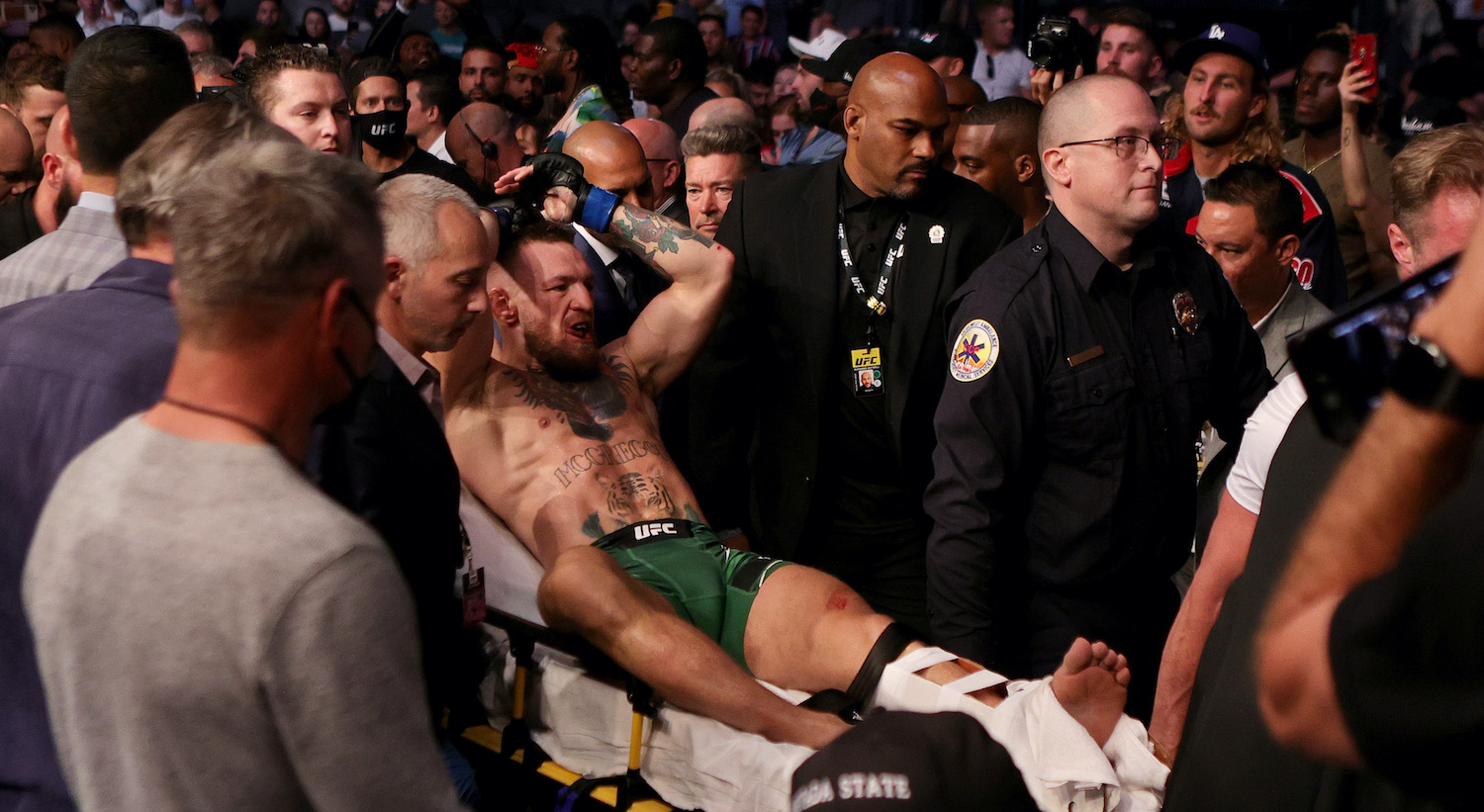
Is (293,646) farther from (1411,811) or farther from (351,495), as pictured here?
(1411,811)

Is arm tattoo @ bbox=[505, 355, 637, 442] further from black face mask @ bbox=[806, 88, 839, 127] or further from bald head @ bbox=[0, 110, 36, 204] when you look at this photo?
black face mask @ bbox=[806, 88, 839, 127]

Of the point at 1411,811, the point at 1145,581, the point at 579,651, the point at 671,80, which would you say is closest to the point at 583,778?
the point at 579,651

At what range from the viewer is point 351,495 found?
1.99 meters

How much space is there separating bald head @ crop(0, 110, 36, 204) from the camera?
145 inches

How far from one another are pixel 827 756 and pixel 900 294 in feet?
8.49

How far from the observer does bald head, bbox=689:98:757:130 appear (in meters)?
5.38

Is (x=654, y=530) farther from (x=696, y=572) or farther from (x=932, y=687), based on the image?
(x=932, y=687)

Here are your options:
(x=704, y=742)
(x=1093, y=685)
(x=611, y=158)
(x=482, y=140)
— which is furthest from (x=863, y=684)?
(x=482, y=140)

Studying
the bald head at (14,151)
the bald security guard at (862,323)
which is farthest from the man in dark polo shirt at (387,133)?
the bald security guard at (862,323)

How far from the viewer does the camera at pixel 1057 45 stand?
4.58 m

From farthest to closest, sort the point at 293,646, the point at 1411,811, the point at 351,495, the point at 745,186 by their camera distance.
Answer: the point at 745,186 → the point at 351,495 → the point at 1411,811 → the point at 293,646

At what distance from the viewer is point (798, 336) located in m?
3.78

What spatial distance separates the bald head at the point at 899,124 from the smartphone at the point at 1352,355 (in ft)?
9.23

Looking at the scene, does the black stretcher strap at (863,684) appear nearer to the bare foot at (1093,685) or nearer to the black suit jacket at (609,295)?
the bare foot at (1093,685)
